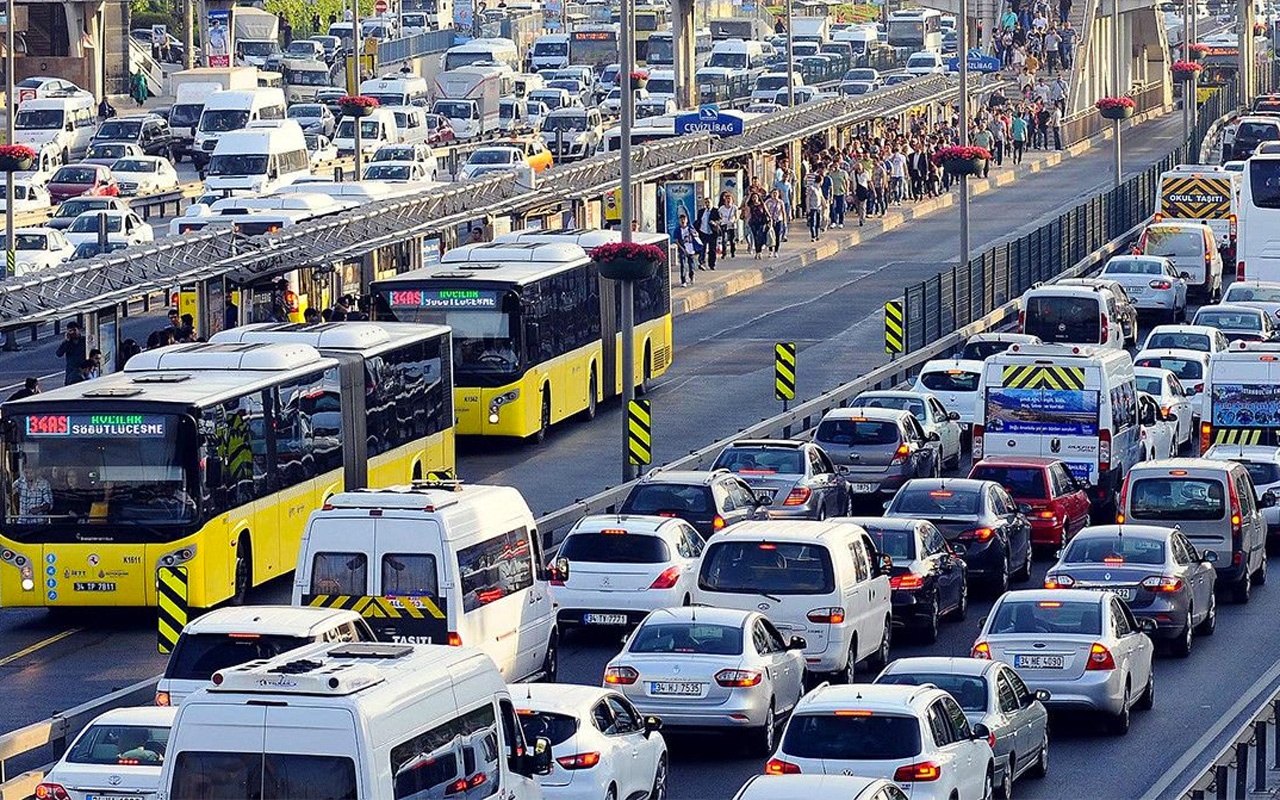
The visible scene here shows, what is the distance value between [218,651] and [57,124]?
206 ft

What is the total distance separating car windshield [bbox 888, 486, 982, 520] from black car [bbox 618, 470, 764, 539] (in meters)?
1.62

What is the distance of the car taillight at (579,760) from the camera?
20.2 m

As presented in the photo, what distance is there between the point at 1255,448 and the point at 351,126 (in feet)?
175

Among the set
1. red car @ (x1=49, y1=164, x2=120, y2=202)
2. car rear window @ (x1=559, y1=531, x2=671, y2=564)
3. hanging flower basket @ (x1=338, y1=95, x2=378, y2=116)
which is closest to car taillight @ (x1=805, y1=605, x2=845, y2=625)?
car rear window @ (x1=559, y1=531, x2=671, y2=564)

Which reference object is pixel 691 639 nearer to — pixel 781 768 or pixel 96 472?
pixel 781 768

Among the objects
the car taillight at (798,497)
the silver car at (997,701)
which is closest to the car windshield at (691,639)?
the silver car at (997,701)

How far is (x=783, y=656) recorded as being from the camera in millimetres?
24234

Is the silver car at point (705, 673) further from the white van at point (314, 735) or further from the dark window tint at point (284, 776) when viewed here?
the dark window tint at point (284, 776)

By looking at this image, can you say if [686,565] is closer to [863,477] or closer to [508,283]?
[863,477]

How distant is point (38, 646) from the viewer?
29109 millimetres

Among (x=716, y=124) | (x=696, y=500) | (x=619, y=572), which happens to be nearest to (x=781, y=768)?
(x=619, y=572)

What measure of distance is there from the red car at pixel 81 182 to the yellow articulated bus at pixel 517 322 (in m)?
28.9

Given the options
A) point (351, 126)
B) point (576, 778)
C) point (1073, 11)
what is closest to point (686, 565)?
point (576, 778)

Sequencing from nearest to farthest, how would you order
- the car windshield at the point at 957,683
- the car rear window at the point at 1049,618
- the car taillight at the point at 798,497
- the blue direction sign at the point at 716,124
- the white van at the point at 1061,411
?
1. the car windshield at the point at 957,683
2. the car rear window at the point at 1049,618
3. the car taillight at the point at 798,497
4. the white van at the point at 1061,411
5. the blue direction sign at the point at 716,124
